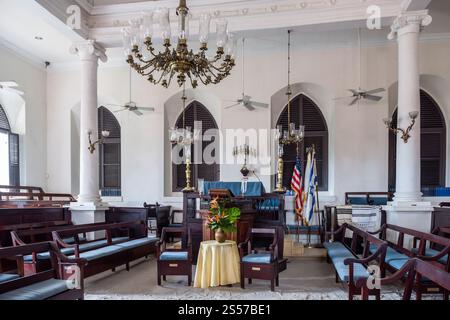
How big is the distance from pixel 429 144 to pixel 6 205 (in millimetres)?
10178

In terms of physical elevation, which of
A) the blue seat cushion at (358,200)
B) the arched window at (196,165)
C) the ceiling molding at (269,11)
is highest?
the ceiling molding at (269,11)

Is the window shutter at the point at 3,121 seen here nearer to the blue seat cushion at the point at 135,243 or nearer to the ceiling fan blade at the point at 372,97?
the blue seat cushion at the point at 135,243

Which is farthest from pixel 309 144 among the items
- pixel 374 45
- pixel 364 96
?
pixel 374 45

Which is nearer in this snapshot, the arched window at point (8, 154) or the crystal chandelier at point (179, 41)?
the crystal chandelier at point (179, 41)

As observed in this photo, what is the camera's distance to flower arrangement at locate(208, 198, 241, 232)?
5176 millimetres

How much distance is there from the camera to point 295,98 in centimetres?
1029

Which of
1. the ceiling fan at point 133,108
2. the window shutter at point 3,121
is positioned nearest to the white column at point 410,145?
the ceiling fan at point 133,108

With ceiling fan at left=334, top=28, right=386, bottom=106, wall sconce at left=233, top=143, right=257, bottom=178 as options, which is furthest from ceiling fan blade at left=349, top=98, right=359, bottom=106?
wall sconce at left=233, top=143, right=257, bottom=178

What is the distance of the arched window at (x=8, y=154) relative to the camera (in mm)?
9648

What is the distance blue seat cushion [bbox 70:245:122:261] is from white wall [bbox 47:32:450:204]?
440 cm

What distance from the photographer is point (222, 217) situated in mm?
5191

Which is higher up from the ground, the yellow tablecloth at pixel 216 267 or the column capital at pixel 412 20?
the column capital at pixel 412 20

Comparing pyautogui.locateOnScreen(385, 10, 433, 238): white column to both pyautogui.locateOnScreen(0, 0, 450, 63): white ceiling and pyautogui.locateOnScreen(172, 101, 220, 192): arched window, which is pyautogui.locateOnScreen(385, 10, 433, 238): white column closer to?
pyautogui.locateOnScreen(0, 0, 450, 63): white ceiling

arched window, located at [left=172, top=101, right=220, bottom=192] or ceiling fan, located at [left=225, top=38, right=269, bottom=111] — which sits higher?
ceiling fan, located at [left=225, top=38, right=269, bottom=111]
